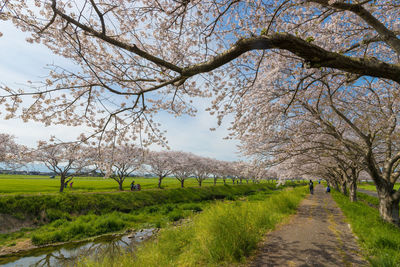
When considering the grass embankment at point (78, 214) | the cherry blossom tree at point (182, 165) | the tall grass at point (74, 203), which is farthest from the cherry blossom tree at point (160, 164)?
the grass embankment at point (78, 214)

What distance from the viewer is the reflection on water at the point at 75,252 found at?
8.36 metres

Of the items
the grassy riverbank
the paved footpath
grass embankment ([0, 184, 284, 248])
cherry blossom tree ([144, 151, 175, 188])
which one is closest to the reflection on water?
grass embankment ([0, 184, 284, 248])

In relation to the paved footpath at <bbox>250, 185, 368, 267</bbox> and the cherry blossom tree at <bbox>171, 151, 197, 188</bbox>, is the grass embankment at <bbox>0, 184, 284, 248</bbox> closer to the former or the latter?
the paved footpath at <bbox>250, 185, 368, 267</bbox>

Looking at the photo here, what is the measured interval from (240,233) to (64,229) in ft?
41.0

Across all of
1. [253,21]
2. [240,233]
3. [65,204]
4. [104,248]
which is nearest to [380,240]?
[240,233]

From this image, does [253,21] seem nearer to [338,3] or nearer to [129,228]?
[338,3]

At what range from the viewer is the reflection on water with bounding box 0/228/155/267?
8359 millimetres

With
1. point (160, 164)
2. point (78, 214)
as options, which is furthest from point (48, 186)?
point (78, 214)

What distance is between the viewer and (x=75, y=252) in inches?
370

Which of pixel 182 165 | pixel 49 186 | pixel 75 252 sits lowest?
pixel 49 186

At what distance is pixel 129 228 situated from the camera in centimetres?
1320

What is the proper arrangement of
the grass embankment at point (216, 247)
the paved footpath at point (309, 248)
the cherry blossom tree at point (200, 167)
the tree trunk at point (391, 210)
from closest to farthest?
the paved footpath at point (309, 248) → the grass embankment at point (216, 247) → the tree trunk at point (391, 210) → the cherry blossom tree at point (200, 167)

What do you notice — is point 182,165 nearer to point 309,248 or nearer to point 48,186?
point 48,186

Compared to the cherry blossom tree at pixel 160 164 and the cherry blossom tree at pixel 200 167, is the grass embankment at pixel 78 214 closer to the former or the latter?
the cherry blossom tree at pixel 160 164
